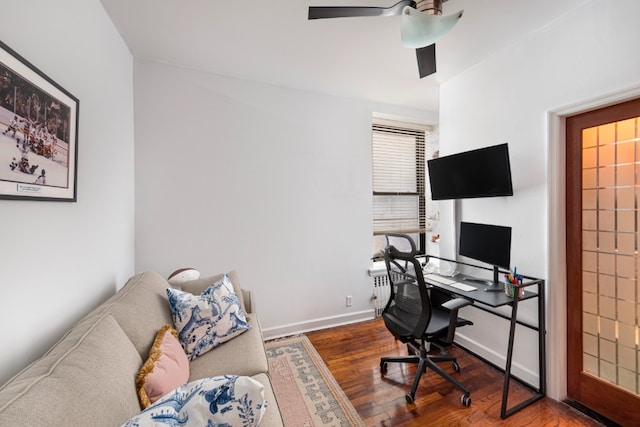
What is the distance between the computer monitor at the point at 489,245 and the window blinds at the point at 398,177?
1.21m

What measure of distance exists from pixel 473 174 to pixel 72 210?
2.84m

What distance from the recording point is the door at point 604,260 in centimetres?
162

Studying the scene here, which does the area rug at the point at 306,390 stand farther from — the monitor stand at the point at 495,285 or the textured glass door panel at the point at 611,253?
the textured glass door panel at the point at 611,253

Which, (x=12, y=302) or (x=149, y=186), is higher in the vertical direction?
(x=149, y=186)

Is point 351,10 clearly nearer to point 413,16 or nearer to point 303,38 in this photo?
point 413,16

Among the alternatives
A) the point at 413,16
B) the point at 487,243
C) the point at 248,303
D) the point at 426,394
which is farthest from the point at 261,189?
the point at 426,394

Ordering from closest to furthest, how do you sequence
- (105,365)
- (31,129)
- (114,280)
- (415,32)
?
(105,365)
(31,129)
(415,32)
(114,280)

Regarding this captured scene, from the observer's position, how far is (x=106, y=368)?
0.95 meters

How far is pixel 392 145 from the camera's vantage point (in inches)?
143

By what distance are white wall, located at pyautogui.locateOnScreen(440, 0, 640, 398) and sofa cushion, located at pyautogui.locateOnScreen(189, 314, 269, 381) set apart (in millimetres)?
2081

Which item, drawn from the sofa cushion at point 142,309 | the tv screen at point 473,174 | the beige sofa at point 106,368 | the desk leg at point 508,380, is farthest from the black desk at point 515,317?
the sofa cushion at point 142,309

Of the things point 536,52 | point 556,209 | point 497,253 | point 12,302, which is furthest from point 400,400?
point 536,52

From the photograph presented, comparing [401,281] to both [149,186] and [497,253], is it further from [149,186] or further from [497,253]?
[149,186]

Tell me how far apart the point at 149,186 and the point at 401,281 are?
237 centimetres
